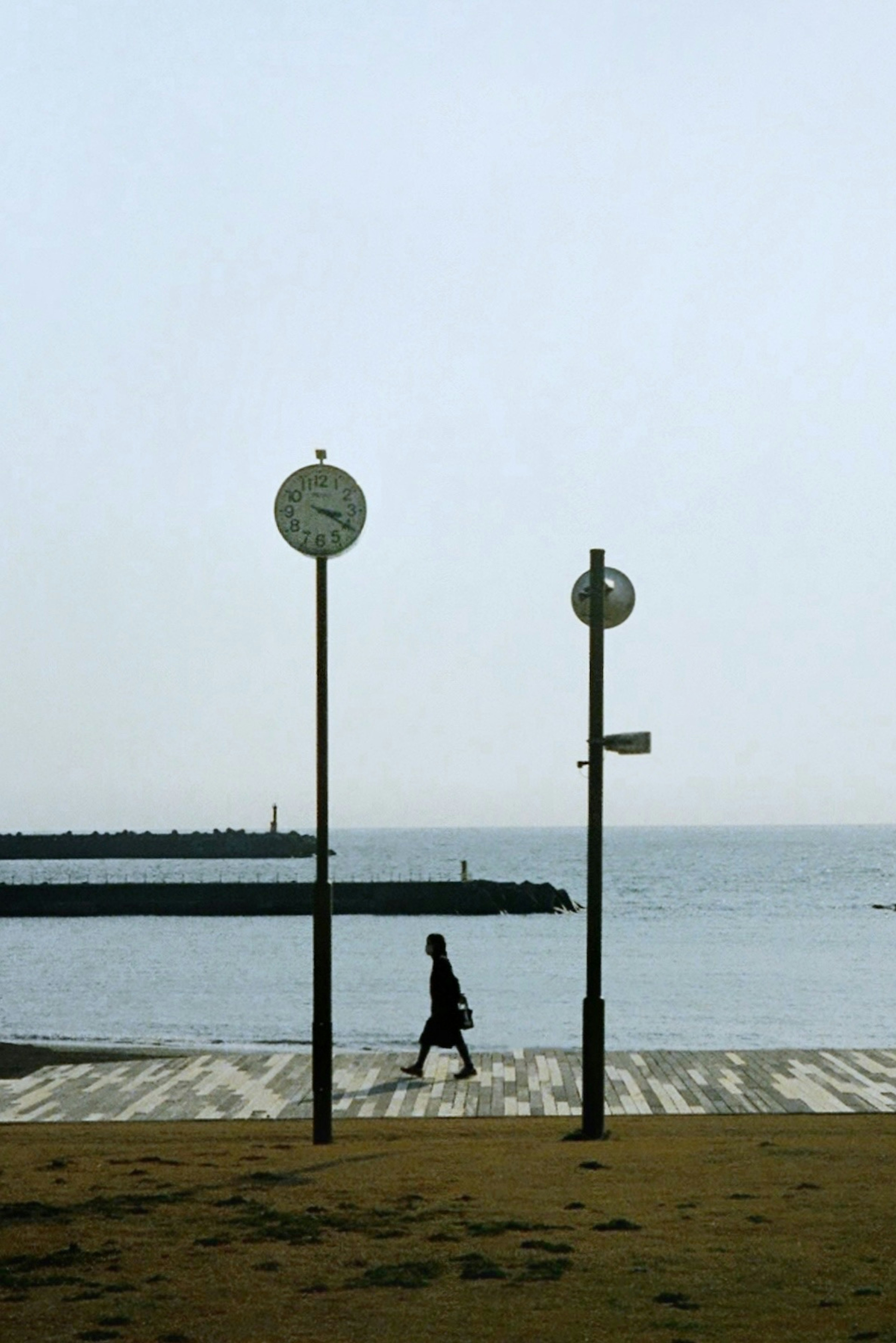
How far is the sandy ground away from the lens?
7.59 m

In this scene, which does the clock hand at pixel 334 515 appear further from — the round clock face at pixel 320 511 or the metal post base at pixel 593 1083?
the metal post base at pixel 593 1083

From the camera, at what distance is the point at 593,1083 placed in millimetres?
14641

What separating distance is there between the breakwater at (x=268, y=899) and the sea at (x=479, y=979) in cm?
263

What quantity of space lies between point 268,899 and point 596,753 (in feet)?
329

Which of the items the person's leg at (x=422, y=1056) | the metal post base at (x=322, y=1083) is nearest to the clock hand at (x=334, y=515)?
the metal post base at (x=322, y=1083)

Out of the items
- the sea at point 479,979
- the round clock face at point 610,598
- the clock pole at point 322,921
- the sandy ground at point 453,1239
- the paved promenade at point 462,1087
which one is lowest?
the sea at point 479,979

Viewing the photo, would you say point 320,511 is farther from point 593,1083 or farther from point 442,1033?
point 442,1033

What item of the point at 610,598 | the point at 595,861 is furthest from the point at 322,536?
the point at 595,861

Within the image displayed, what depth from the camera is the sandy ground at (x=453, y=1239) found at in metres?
7.59

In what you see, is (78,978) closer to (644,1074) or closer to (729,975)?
(729,975)

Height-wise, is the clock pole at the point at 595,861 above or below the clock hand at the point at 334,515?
below

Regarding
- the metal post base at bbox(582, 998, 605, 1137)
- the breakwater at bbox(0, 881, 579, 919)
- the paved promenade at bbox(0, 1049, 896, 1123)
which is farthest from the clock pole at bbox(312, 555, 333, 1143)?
the breakwater at bbox(0, 881, 579, 919)

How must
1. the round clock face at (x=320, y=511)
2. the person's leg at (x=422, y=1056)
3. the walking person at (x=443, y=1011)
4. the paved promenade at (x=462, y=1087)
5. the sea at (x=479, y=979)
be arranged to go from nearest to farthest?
1. the round clock face at (x=320, y=511)
2. the paved promenade at (x=462, y=1087)
3. the walking person at (x=443, y=1011)
4. the person's leg at (x=422, y=1056)
5. the sea at (x=479, y=979)

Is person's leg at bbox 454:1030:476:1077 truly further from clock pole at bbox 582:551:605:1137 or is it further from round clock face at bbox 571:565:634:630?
round clock face at bbox 571:565:634:630
